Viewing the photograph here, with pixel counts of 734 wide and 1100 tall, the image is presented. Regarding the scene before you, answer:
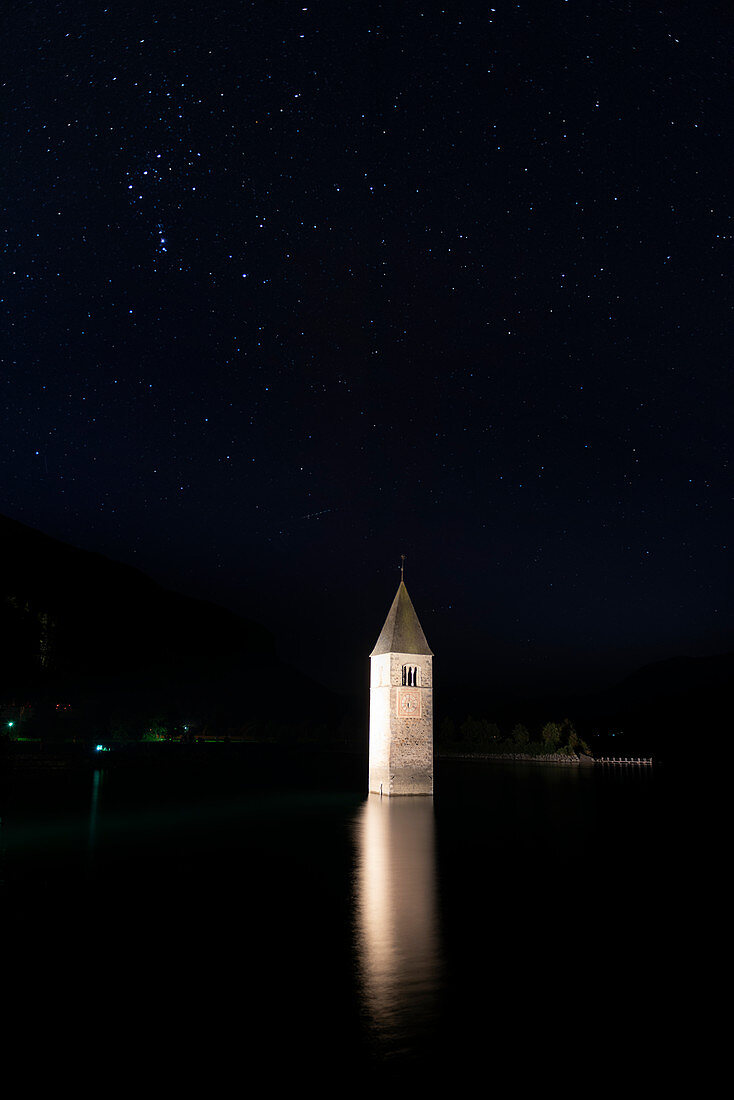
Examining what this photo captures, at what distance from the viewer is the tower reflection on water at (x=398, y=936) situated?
10.4 m

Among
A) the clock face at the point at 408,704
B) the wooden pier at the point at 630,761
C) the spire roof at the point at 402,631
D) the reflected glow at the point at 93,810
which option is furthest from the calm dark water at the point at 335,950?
the wooden pier at the point at 630,761

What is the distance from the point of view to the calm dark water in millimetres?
9305

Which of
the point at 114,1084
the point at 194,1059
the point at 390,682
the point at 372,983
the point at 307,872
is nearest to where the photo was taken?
the point at 114,1084

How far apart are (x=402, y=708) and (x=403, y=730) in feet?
4.48

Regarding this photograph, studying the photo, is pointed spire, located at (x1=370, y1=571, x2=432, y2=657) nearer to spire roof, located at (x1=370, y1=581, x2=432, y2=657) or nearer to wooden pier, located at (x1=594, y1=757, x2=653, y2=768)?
spire roof, located at (x1=370, y1=581, x2=432, y2=657)

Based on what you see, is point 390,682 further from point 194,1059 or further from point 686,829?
point 194,1059

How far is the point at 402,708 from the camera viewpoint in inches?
1788

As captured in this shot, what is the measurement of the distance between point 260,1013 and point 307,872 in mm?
10952

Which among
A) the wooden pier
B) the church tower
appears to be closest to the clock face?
the church tower

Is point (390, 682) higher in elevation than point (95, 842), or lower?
higher

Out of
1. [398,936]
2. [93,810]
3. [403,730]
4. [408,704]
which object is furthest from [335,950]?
[408,704]

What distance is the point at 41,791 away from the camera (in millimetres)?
47438

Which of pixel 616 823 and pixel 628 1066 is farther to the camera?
pixel 616 823

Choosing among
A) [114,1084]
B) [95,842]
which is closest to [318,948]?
[114,1084]
